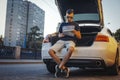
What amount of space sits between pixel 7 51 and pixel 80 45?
23.4m

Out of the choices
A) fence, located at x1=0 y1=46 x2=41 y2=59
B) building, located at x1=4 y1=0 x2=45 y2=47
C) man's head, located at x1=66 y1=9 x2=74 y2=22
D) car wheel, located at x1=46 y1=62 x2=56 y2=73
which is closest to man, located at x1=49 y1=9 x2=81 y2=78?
man's head, located at x1=66 y1=9 x2=74 y2=22

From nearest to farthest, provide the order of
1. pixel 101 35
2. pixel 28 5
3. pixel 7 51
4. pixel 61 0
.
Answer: pixel 101 35 < pixel 61 0 < pixel 7 51 < pixel 28 5

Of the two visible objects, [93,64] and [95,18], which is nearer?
[93,64]

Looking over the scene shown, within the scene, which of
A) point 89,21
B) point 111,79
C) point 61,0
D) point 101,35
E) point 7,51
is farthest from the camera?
point 7,51

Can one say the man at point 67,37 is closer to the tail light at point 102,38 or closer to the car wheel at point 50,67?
the tail light at point 102,38

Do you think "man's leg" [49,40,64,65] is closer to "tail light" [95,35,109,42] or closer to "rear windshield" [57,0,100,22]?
"tail light" [95,35,109,42]

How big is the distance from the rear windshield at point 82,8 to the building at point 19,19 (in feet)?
511

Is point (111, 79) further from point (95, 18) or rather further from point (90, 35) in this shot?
point (95, 18)

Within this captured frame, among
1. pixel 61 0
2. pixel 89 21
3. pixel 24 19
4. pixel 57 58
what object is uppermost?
pixel 24 19

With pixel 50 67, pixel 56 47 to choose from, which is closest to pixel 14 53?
pixel 50 67

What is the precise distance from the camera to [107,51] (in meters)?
6.52

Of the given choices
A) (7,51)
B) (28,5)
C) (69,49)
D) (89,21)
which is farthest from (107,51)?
(28,5)

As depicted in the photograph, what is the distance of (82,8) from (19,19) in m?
159

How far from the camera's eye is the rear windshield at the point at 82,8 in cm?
927
